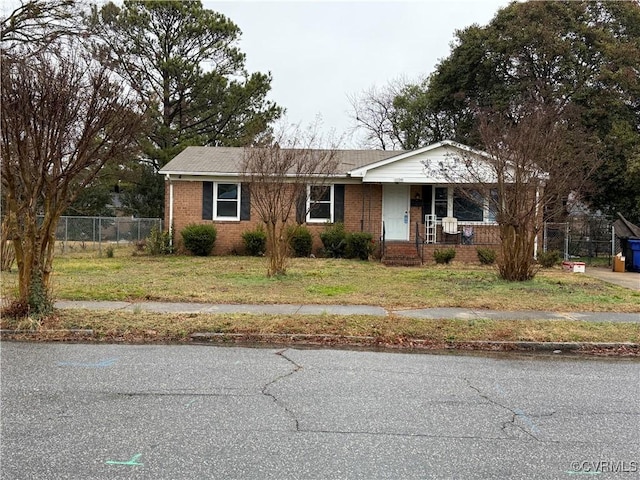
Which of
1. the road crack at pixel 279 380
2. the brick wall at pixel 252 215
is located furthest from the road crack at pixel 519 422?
the brick wall at pixel 252 215

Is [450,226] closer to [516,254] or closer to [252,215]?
[516,254]

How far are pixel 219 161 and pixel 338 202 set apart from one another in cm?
519

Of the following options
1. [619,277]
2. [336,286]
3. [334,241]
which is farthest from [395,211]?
[336,286]

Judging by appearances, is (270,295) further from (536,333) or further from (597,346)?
(597,346)

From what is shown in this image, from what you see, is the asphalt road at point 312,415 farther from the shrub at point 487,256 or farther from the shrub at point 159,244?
the shrub at point 159,244

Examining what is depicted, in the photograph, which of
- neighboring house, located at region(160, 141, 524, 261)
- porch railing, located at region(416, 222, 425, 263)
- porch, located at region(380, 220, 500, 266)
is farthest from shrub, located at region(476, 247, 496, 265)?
neighboring house, located at region(160, 141, 524, 261)

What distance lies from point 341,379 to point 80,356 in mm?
3256

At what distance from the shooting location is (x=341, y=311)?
8.77 m

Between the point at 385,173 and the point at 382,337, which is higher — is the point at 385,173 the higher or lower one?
the higher one

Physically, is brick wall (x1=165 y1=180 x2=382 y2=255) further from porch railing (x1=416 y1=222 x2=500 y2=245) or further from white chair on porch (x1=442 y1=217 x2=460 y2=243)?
porch railing (x1=416 y1=222 x2=500 y2=245)

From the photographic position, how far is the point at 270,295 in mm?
10234

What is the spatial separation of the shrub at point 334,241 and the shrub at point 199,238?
4.12 meters

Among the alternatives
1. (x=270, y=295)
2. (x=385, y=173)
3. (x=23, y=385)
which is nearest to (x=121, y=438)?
(x=23, y=385)

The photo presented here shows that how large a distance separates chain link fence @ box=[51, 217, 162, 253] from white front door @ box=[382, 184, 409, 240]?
31.0 feet
